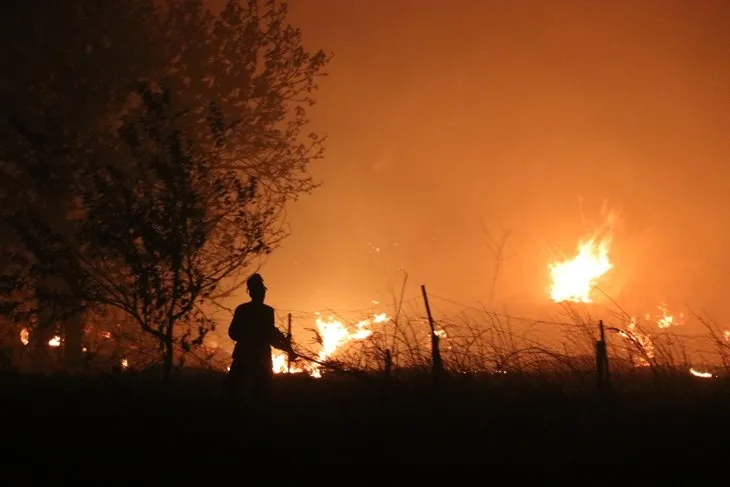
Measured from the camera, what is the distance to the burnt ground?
6414 millimetres

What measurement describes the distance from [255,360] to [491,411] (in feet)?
11.6

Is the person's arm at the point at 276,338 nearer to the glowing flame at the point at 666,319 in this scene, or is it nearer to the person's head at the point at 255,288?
the person's head at the point at 255,288

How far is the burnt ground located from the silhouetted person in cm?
38

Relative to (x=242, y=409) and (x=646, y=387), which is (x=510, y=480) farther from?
(x=646, y=387)

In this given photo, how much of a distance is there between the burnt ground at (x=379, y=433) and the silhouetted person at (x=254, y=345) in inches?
15.0

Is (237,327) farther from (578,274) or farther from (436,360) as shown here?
(578,274)

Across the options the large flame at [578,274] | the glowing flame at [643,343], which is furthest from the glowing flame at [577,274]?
the glowing flame at [643,343]

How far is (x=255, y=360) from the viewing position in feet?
32.9

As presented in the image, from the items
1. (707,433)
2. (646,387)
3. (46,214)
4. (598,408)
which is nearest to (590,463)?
(707,433)

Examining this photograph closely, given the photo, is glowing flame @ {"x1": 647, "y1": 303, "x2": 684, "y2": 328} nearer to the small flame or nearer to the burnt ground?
the small flame

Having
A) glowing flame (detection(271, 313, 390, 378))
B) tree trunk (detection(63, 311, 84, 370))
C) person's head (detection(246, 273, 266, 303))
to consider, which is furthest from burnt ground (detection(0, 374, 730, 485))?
tree trunk (detection(63, 311, 84, 370))

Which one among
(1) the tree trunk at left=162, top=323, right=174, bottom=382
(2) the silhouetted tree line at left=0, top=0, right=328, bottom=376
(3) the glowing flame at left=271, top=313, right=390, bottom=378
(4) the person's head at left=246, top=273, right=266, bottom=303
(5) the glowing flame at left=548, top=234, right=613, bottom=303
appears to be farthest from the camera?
(5) the glowing flame at left=548, top=234, right=613, bottom=303

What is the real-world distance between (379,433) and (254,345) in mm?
3206

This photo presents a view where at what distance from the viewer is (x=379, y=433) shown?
24.6 ft
